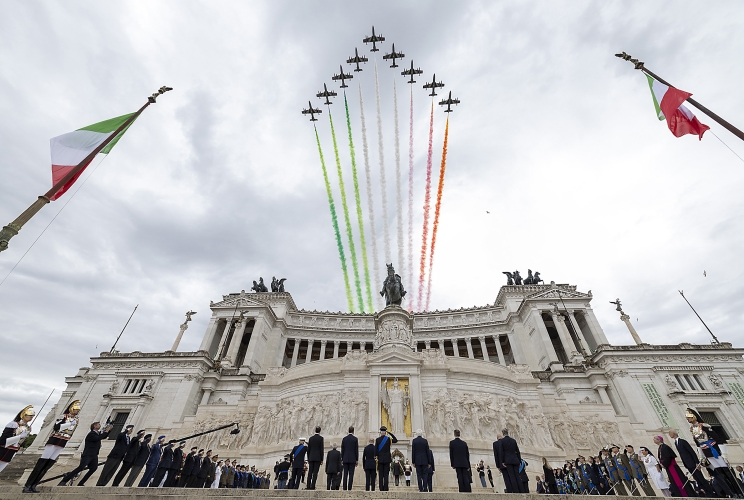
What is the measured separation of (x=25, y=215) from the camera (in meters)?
11.2

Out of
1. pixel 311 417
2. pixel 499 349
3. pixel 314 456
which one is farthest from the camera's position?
pixel 499 349

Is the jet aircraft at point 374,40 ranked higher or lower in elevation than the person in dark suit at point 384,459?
higher

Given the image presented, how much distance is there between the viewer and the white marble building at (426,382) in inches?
968

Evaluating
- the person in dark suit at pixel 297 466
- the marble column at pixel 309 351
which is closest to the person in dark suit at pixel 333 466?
the person in dark suit at pixel 297 466

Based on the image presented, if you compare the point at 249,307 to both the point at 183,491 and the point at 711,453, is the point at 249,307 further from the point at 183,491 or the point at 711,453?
the point at 711,453

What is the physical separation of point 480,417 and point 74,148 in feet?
83.2

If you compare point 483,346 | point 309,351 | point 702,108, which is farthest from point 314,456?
point 483,346

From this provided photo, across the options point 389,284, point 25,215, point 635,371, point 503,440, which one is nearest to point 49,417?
point 389,284

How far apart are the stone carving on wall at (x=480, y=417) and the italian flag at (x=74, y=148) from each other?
21.9m

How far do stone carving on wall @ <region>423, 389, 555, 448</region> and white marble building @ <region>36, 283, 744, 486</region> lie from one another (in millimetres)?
84

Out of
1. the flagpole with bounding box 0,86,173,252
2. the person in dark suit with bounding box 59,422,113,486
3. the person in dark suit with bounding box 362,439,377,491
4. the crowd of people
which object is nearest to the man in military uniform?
the crowd of people

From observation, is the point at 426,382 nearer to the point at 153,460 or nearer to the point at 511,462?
the point at 511,462

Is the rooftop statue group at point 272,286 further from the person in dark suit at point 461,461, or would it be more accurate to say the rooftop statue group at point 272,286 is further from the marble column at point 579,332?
the person in dark suit at point 461,461

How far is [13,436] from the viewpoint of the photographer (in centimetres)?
1030
